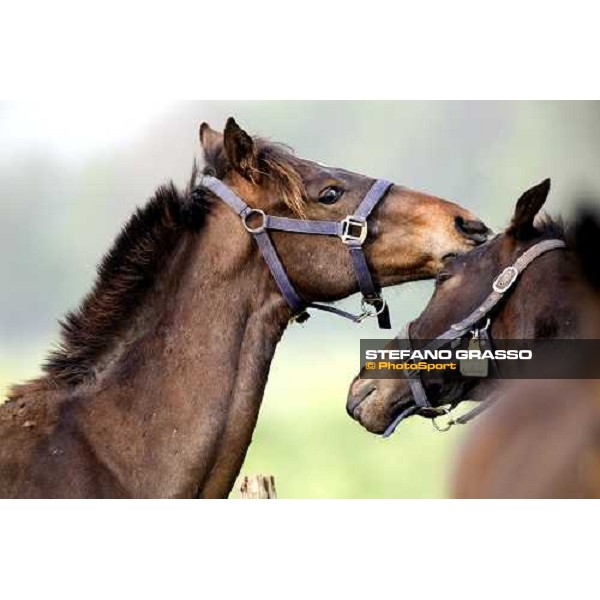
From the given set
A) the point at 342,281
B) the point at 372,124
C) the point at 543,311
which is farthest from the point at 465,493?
the point at 372,124

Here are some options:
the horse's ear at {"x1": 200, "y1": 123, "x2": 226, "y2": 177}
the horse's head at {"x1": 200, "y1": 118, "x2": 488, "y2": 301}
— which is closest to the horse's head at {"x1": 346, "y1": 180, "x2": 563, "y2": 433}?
the horse's head at {"x1": 200, "y1": 118, "x2": 488, "y2": 301}

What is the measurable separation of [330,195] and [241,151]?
483mm

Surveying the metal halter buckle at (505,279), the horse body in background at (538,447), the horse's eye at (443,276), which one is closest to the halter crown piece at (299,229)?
the horse's eye at (443,276)

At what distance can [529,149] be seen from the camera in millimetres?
7020

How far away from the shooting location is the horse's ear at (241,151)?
516 centimetres

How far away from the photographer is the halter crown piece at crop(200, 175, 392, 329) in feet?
16.9

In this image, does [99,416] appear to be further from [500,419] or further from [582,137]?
[582,137]

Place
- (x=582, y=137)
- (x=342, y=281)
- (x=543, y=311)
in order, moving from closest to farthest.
→ (x=543, y=311) < (x=342, y=281) < (x=582, y=137)

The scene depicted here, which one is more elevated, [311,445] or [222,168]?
[222,168]

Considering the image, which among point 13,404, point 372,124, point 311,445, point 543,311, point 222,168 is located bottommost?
point 311,445

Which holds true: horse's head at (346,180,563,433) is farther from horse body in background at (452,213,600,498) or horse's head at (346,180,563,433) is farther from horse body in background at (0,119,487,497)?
horse body in background at (452,213,600,498)

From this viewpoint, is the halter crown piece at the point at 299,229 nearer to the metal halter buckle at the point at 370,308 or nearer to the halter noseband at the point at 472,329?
the metal halter buckle at the point at 370,308

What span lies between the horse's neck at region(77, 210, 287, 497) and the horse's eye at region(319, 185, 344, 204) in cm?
43

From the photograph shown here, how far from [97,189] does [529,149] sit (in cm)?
279
